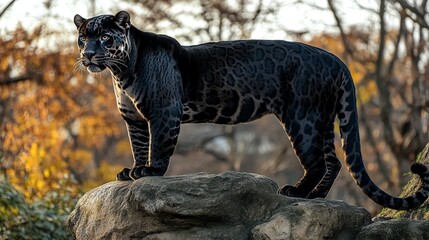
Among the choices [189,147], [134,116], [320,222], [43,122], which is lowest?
[189,147]

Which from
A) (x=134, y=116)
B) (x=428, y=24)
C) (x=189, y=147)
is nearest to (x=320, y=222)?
(x=134, y=116)

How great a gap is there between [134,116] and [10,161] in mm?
8563

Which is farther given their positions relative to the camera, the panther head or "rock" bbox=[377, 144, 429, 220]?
Answer: "rock" bbox=[377, 144, 429, 220]

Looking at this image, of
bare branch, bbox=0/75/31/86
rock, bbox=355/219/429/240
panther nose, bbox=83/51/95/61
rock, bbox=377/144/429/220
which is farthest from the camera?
bare branch, bbox=0/75/31/86

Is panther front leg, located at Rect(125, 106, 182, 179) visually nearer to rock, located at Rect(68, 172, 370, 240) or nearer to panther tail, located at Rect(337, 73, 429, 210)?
rock, located at Rect(68, 172, 370, 240)

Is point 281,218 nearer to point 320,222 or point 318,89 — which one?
point 320,222

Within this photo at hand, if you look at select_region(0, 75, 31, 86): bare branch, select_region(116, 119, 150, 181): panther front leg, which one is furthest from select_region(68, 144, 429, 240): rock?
select_region(0, 75, 31, 86): bare branch

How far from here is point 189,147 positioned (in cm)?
2222

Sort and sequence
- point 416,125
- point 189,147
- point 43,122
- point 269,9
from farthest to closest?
1. point 189,147
2. point 43,122
3. point 269,9
4. point 416,125

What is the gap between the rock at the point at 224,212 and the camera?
235 inches

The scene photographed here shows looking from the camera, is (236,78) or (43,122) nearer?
(236,78)

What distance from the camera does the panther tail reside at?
661 centimetres

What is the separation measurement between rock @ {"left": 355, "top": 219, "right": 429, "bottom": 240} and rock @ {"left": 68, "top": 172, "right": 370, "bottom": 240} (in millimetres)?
251

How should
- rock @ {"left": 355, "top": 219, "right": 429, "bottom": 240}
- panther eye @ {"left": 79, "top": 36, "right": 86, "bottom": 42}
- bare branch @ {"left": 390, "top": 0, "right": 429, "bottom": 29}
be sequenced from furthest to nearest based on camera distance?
bare branch @ {"left": 390, "top": 0, "right": 429, "bottom": 29}
panther eye @ {"left": 79, "top": 36, "right": 86, "bottom": 42}
rock @ {"left": 355, "top": 219, "right": 429, "bottom": 240}
